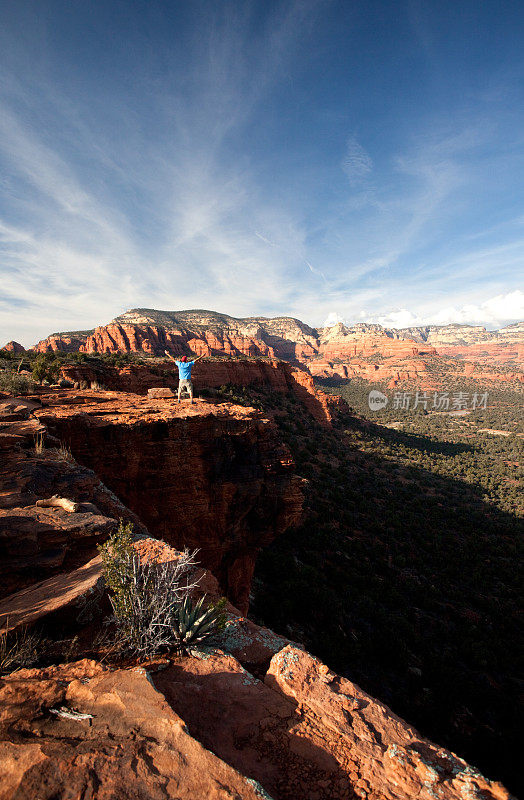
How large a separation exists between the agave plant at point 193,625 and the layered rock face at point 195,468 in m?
6.89

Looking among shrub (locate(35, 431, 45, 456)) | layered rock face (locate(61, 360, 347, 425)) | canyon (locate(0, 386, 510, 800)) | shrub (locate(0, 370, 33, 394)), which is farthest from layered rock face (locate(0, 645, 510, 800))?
layered rock face (locate(61, 360, 347, 425))

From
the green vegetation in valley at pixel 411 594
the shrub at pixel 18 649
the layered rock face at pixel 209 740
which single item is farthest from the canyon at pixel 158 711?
the green vegetation in valley at pixel 411 594

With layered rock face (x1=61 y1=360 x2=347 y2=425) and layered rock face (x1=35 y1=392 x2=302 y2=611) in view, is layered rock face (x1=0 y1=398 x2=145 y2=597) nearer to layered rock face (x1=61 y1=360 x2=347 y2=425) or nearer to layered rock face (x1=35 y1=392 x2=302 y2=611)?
layered rock face (x1=35 y1=392 x2=302 y2=611)

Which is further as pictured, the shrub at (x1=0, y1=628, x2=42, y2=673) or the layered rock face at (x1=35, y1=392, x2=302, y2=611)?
the layered rock face at (x1=35, y1=392, x2=302, y2=611)

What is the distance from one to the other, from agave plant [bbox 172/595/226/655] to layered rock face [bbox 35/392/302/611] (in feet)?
22.6

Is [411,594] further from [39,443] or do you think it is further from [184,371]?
[39,443]

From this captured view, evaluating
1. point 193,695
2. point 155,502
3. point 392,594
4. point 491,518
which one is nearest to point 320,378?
point 491,518

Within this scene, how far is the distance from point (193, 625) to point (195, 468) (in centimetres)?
780

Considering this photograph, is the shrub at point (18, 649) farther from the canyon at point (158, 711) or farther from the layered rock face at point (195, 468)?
the layered rock face at point (195, 468)

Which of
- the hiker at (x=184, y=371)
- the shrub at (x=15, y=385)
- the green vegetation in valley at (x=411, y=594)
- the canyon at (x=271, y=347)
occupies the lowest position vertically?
the green vegetation in valley at (x=411, y=594)

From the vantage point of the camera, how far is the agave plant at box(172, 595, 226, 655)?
119 inches

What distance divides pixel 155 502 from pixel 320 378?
98.1 meters

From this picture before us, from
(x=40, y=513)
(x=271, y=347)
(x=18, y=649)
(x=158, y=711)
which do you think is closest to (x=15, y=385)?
(x=40, y=513)

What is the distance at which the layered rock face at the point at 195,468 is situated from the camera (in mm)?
9164
